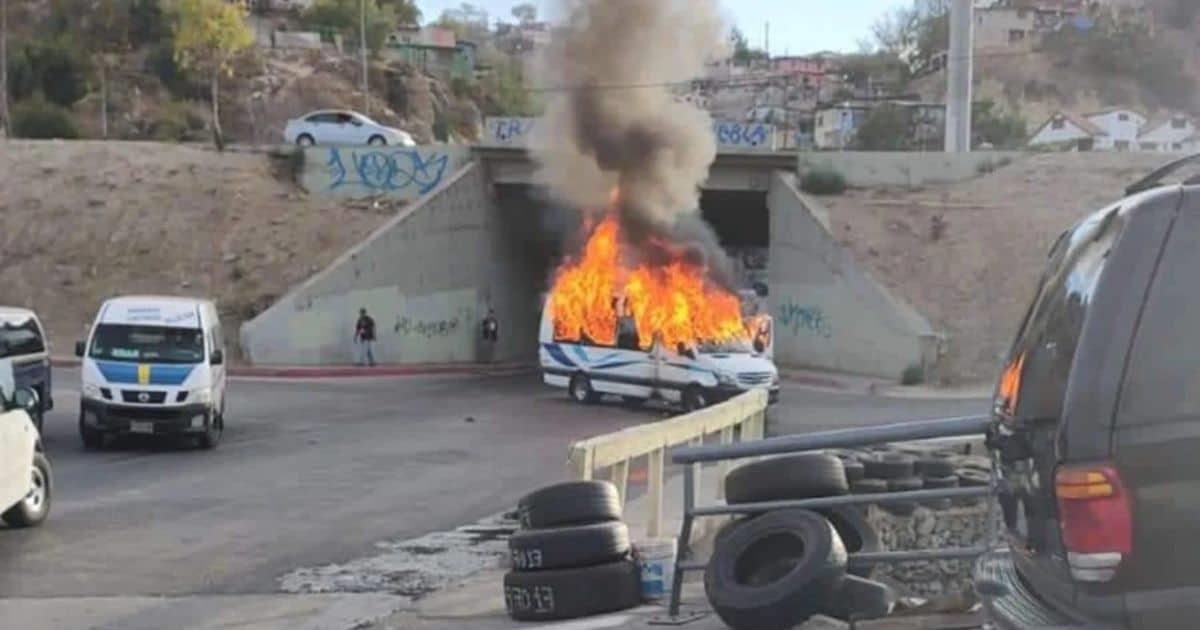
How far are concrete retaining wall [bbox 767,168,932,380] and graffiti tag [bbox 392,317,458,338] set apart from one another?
9.18 metres

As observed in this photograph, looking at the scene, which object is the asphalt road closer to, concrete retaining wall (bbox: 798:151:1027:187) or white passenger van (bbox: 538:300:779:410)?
white passenger van (bbox: 538:300:779:410)

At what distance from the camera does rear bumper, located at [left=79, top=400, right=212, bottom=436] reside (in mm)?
21484

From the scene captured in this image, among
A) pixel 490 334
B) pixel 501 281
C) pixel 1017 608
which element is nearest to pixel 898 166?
pixel 501 281

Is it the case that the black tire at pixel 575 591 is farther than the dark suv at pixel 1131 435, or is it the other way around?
the black tire at pixel 575 591

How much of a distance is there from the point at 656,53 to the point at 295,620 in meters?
24.6

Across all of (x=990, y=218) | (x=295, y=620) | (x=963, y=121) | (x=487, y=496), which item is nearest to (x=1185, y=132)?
(x=963, y=121)

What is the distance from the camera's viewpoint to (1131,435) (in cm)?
420

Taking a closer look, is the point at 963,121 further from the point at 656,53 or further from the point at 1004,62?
the point at 1004,62

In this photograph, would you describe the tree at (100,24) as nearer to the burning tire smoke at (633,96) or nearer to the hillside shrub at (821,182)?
the hillside shrub at (821,182)

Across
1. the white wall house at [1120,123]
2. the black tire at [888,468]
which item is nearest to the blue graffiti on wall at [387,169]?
the black tire at [888,468]

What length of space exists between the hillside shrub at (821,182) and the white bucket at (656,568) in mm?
33700

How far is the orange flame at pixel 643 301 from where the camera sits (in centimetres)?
2964

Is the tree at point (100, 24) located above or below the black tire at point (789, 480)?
above

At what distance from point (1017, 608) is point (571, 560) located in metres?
4.77
